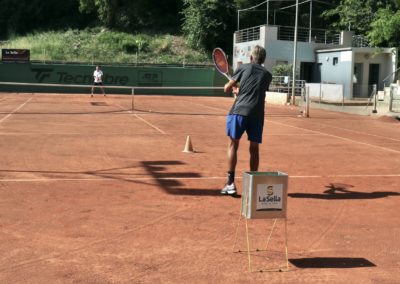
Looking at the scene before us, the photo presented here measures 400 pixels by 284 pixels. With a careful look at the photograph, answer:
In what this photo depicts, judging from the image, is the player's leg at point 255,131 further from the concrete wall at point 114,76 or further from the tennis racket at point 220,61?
the concrete wall at point 114,76

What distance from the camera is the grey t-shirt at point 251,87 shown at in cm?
725

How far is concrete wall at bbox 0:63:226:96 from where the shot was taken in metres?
42.5

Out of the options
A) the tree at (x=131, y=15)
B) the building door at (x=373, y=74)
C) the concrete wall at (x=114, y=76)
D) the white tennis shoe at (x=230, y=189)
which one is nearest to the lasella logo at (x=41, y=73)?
the concrete wall at (x=114, y=76)

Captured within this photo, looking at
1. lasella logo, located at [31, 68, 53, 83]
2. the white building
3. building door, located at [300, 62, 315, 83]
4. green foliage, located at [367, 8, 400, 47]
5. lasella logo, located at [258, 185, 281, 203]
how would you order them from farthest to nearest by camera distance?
building door, located at [300, 62, 315, 83], lasella logo, located at [31, 68, 53, 83], the white building, green foliage, located at [367, 8, 400, 47], lasella logo, located at [258, 185, 281, 203]

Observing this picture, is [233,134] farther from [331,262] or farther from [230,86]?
[331,262]

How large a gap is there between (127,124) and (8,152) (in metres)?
6.93

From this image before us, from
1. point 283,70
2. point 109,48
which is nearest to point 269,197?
point 283,70

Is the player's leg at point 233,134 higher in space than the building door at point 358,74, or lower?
lower

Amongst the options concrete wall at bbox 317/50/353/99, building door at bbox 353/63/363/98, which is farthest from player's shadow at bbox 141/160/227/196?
building door at bbox 353/63/363/98

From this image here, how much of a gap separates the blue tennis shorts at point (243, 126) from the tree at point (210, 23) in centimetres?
4842

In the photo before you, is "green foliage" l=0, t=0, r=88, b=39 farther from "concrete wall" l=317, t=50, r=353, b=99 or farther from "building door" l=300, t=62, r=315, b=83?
"concrete wall" l=317, t=50, r=353, b=99

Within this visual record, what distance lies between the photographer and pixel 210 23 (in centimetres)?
5466

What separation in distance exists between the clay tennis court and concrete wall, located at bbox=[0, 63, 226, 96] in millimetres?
30707

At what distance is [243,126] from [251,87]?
0.51 metres
